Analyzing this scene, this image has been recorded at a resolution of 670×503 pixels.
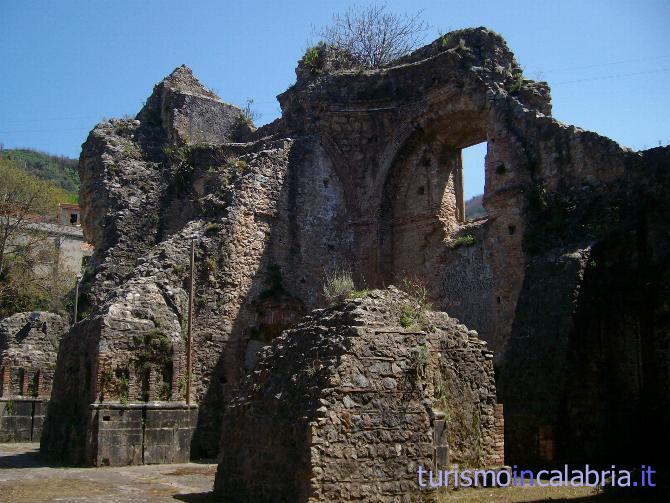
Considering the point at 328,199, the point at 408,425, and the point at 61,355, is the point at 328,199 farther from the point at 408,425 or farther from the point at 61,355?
the point at 408,425

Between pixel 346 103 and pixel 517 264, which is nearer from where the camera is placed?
pixel 517 264

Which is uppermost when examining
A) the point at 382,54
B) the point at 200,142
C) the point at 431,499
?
the point at 382,54

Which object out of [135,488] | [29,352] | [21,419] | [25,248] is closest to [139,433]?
[135,488]

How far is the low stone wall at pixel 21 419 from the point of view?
738 inches

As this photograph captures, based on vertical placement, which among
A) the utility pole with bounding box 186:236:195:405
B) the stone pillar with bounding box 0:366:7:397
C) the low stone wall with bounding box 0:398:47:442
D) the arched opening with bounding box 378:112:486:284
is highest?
the arched opening with bounding box 378:112:486:284

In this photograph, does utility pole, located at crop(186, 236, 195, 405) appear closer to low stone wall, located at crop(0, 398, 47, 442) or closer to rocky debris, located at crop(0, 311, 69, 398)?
Answer: low stone wall, located at crop(0, 398, 47, 442)

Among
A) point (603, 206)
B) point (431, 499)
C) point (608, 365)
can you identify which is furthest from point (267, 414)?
point (603, 206)

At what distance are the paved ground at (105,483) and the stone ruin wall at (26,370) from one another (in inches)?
222

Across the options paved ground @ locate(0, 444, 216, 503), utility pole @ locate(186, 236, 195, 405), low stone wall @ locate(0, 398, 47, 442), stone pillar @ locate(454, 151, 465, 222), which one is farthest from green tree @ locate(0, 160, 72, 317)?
stone pillar @ locate(454, 151, 465, 222)

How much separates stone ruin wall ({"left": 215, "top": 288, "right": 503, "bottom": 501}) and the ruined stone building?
3 cm

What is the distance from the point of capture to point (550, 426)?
10.8 meters

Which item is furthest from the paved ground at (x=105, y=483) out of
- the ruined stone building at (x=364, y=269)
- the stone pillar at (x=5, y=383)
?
the stone pillar at (x=5, y=383)

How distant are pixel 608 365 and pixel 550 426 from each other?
1.67 metres

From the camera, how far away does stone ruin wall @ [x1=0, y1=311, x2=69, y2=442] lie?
18812mm
